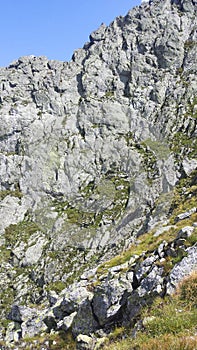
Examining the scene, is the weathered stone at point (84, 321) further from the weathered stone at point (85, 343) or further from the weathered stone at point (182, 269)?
the weathered stone at point (182, 269)

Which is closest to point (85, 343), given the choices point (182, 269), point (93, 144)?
point (182, 269)

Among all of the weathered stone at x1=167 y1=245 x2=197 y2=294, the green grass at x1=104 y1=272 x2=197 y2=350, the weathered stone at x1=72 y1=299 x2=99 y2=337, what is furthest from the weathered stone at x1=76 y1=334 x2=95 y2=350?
the weathered stone at x1=167 y1=245 x2=197 y2=294

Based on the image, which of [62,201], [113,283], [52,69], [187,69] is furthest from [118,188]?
[113,283]

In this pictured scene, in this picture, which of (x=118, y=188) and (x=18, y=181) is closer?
(x=118, y=188)

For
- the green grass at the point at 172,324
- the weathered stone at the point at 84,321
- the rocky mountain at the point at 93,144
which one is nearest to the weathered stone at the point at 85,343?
the weathered stone at the point at 84,321

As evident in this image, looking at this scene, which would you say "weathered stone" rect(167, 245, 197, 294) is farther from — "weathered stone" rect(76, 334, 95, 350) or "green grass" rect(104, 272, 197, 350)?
"weathered stone" rect(76, 334, 95, 350)

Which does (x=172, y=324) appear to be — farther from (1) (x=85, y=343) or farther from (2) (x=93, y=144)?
(2) (x=93, y=144)

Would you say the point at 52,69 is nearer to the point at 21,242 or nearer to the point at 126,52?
the point at 126,52

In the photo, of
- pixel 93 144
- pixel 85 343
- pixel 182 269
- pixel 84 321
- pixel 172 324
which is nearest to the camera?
pixel 172 324
